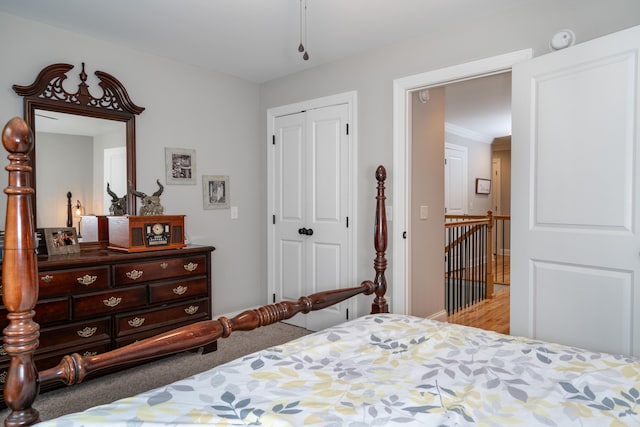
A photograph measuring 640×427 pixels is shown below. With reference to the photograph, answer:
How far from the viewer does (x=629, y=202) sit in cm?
198

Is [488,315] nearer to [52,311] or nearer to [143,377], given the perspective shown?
[143,377]

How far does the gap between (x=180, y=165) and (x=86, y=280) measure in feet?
4.38

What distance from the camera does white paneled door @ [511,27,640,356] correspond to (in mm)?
1993

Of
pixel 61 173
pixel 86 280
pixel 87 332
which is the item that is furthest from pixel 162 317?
pixel 61 173

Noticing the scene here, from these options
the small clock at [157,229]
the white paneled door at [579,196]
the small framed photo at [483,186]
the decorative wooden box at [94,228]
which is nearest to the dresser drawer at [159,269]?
the small clock at [157,229]

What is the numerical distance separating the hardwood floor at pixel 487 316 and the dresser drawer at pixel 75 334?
2.97 m

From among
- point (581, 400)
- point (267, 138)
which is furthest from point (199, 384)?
point (267, 138)

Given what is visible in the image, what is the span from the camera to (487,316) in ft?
13.5

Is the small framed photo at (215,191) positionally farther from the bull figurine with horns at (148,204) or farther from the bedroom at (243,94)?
the bull figurine with horns at (148,204)

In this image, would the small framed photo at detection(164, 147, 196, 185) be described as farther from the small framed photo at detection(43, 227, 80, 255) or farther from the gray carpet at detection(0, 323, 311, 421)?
the gray carpet at detection(0, 323, 311, 421)

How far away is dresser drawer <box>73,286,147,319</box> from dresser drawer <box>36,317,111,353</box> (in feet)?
0.20

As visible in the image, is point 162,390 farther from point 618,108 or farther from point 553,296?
point 618,108

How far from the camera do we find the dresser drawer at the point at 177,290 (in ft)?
9.65

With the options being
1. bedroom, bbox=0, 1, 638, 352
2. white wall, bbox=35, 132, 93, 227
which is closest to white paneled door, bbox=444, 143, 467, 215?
bedroom, bbox=0, 1, 638, 352
